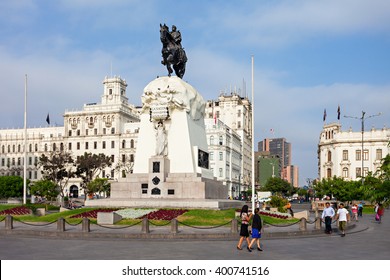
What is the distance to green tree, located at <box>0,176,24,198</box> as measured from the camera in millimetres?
71812

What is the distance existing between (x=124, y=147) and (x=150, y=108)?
73.3 meters

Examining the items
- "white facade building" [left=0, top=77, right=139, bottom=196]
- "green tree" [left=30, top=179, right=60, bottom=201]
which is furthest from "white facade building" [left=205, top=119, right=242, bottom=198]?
"green tree" [left=30, top=179, right=60, bottom=201]

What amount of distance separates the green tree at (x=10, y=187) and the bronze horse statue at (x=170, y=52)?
1766 inches

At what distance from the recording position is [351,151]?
355 feet

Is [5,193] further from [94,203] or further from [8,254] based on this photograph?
[8,254]

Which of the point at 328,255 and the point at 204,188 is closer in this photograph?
the point at 328,255

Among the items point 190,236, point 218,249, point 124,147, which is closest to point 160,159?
point 190,236

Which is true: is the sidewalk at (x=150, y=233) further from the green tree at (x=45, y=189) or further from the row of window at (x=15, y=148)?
the row of window at (x=15, y=148)

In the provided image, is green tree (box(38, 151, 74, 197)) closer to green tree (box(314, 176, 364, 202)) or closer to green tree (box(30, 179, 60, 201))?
green tree (box(30, 179, 60, 201))

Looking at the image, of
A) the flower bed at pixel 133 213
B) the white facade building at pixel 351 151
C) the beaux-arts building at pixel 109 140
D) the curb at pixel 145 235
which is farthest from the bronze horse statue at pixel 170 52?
the white facade building at pixel 351 151

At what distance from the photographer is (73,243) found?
65.0 ft

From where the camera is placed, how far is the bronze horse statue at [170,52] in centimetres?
3716

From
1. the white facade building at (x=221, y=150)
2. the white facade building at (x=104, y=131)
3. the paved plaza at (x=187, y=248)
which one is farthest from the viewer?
the white facade building at (x=104, y=131)

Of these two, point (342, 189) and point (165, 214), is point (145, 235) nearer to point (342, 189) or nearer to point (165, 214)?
point (165, 214)
